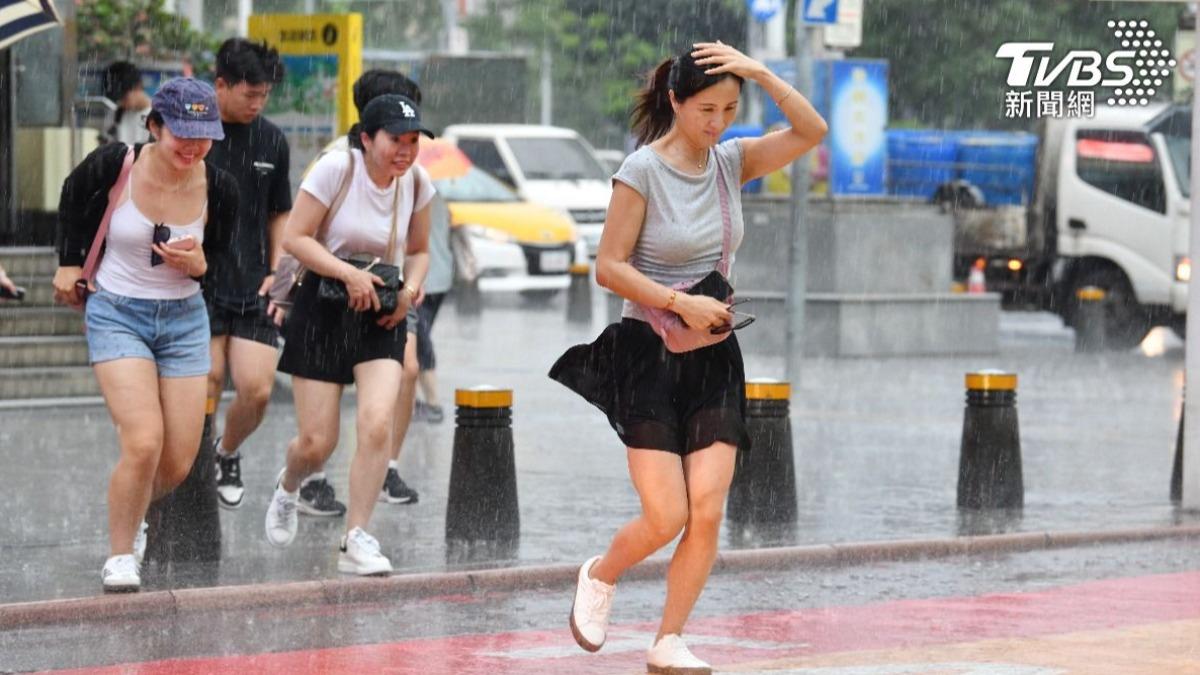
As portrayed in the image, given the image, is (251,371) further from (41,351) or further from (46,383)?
(41,351)

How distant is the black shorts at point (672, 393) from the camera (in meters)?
7.23

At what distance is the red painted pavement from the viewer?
25.6 feet

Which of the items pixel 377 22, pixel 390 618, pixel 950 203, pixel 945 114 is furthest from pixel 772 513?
pixel 377 22

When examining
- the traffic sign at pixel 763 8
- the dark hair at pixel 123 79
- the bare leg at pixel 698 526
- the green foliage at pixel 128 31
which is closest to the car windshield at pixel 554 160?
the traffic sign at pixel 763 8

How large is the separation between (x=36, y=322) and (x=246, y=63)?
737 cm

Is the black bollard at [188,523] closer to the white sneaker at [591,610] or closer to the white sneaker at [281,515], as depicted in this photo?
the white sneaker at [281,515]

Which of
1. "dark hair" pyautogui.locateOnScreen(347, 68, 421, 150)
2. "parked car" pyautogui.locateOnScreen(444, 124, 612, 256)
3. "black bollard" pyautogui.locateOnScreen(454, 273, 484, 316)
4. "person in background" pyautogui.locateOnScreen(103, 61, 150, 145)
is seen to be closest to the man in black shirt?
"dark hair" pyautogui.locateOnScreen(347, 68, 421, 150)

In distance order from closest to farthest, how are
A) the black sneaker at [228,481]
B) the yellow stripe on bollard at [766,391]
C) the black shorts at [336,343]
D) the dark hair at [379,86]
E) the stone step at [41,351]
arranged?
1. the black shorts at [336,343]
2. the dark hair at [379,86]
3. the black sneaker at [228,481]
4. the yellow stripe on bollard at [766,391]
5. the stone step at [41,351]

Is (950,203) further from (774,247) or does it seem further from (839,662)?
(839,662)

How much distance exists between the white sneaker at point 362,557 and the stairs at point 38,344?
738 centimetres

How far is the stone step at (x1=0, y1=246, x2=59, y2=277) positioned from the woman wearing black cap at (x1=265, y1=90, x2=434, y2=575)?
27.4 ft

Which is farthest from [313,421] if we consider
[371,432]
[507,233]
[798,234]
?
[507,233]

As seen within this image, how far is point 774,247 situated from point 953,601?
13702 mm

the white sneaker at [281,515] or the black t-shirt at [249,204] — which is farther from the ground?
the black t-shirt at [249,204]
